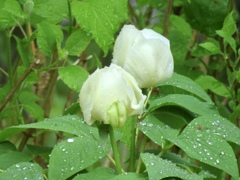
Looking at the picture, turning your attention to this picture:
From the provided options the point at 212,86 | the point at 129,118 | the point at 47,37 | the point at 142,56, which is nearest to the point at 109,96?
the point at 142,56

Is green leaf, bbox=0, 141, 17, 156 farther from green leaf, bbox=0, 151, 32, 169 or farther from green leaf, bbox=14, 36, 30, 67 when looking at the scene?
green leaf, bbox=14, 36, 30, 67

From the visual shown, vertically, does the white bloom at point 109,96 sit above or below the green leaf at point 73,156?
above

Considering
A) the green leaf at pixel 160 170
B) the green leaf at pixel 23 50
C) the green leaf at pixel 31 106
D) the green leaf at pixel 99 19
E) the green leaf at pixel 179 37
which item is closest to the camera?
the green leaf at pixel 160 170

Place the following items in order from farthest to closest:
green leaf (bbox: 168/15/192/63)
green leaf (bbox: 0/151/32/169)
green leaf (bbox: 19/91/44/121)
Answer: green leaf (bbox: 168/15/192/63), green leaf (bbox: 19/91/44/121), green leaf (bbox: 0/151/32/169)

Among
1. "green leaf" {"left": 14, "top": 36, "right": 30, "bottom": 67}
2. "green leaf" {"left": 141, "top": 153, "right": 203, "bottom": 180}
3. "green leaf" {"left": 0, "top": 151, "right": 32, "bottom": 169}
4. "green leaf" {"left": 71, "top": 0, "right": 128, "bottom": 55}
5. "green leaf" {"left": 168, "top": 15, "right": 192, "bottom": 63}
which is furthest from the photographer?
"green leaf" {"left": 168, "top": 15, "right": 192, "bottom": 63}

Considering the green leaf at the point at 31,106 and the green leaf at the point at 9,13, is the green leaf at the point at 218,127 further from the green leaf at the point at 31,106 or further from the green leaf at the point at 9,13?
the green leaf at the point at 31,106

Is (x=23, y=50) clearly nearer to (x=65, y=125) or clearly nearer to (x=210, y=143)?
(x=65, y=125)

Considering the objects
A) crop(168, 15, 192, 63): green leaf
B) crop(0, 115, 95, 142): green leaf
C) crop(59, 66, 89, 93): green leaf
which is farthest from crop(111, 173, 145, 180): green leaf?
crop(168, 15, 192, 63): green leaf

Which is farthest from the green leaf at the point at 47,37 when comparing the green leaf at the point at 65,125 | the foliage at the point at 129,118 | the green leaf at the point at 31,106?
the green leaf at the point at 65,125
